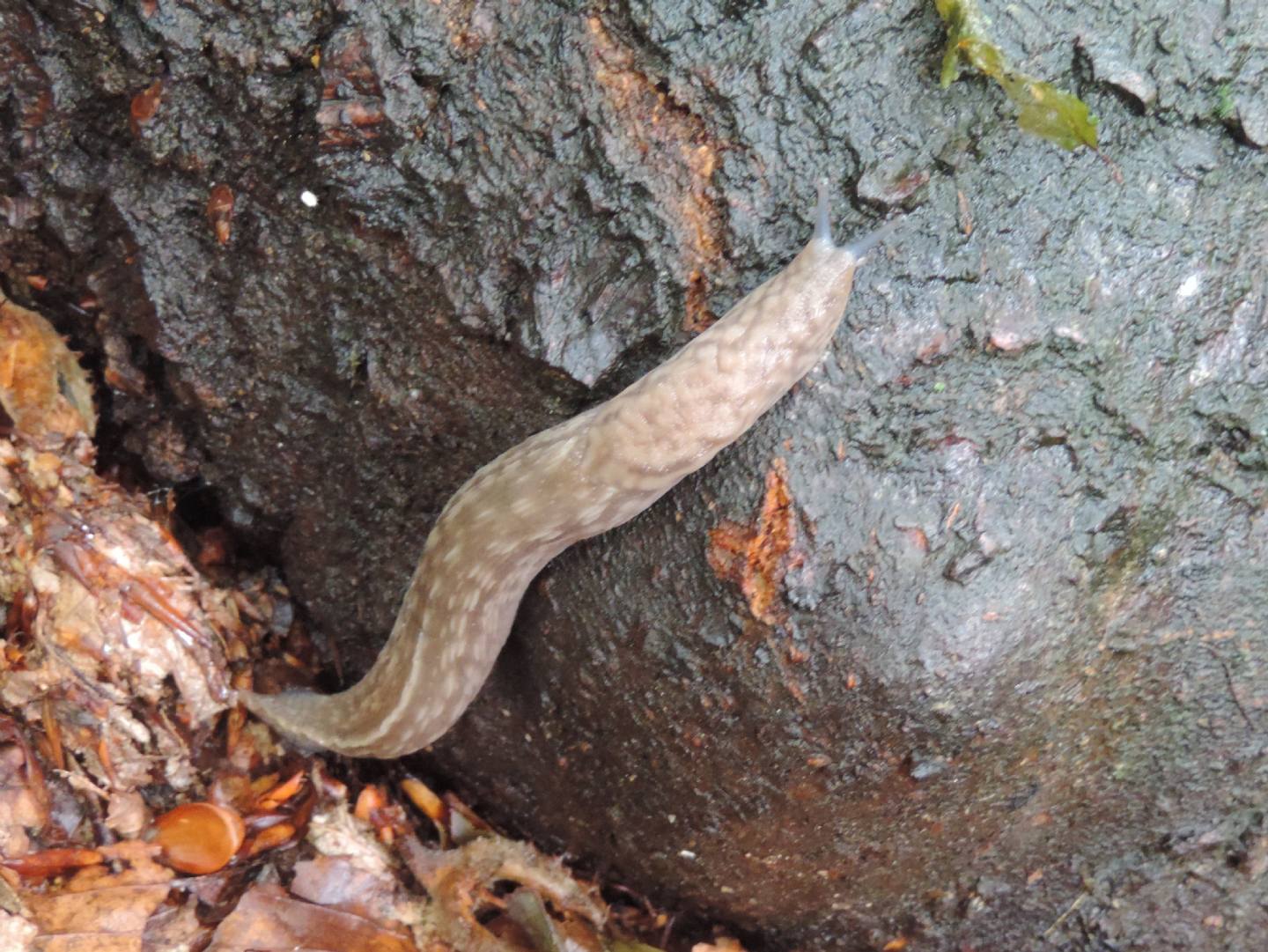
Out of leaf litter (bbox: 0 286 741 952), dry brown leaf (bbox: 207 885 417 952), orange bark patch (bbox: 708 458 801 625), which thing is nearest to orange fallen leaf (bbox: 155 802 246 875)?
leaf litter (bbox: 0 286 741 952)

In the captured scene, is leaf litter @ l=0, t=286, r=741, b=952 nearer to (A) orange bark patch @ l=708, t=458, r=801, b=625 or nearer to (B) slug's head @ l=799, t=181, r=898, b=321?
(A) orange bark patch @ l=708, t=458, r=801, b=625

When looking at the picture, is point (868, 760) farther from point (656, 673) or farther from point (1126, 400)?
point (1126, 400)

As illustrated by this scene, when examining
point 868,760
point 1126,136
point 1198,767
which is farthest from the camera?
point 1198,767

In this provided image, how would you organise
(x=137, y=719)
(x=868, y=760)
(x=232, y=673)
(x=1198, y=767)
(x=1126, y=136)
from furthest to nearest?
(x=232, y=673), (x=137, y=719), (x=1198, y=767), (x=868, y=760), (x=1126, y=136)

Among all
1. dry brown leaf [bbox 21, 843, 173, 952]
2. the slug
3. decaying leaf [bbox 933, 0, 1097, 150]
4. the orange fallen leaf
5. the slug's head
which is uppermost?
decaying leaf [bbox 933, 0, 1097, 150]

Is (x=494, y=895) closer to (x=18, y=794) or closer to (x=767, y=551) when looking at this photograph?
(x=18, y=794)

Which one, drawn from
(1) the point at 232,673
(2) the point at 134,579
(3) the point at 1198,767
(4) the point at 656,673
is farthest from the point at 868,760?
(2) the point at 134,579

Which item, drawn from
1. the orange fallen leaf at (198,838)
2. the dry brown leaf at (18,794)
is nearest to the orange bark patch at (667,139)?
the orange fallen leaf at (198,838)
